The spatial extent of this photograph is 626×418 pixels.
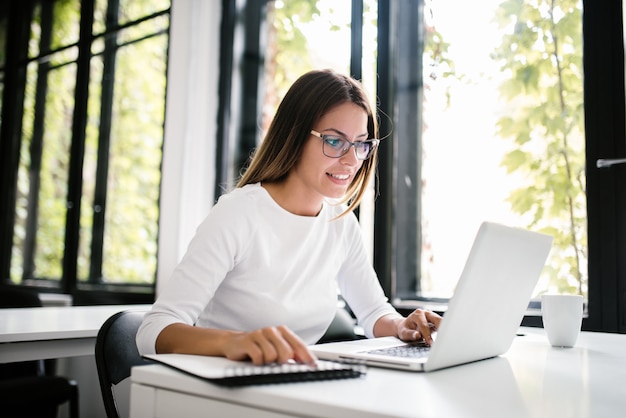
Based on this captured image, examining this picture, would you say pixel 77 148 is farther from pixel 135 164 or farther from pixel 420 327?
pixel 420 327

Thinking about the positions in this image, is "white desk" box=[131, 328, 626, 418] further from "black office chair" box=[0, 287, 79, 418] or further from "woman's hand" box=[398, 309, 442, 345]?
"black office chair" box=[0, 287, 79, 418]

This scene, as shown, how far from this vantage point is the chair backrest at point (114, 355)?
1.25 meters

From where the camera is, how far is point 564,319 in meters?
1.44

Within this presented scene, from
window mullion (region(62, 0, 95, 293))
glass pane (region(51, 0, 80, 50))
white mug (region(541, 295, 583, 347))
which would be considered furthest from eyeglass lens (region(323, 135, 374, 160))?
glass pane (region(51, 0, 80, 50))

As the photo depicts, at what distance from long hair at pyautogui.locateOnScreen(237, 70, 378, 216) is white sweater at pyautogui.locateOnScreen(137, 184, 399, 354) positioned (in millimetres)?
74

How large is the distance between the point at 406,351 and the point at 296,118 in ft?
2.25

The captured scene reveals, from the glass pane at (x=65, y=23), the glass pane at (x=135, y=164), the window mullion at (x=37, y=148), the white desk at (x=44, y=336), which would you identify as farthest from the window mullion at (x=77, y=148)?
the white desk at (x=44, y=336)

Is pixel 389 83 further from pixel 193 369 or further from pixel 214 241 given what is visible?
pixel 193 369

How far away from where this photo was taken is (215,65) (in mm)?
3557

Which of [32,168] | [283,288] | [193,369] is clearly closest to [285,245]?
[283,288]

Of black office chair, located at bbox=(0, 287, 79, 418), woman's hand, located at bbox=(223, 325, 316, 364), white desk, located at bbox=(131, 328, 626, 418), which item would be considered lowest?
black office chair, located at bbox=(0, 287, 79, 418)

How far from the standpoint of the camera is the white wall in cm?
342

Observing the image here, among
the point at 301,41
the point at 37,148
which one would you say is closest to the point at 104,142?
the point at 37,148

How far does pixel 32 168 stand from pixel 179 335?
4.52 m
